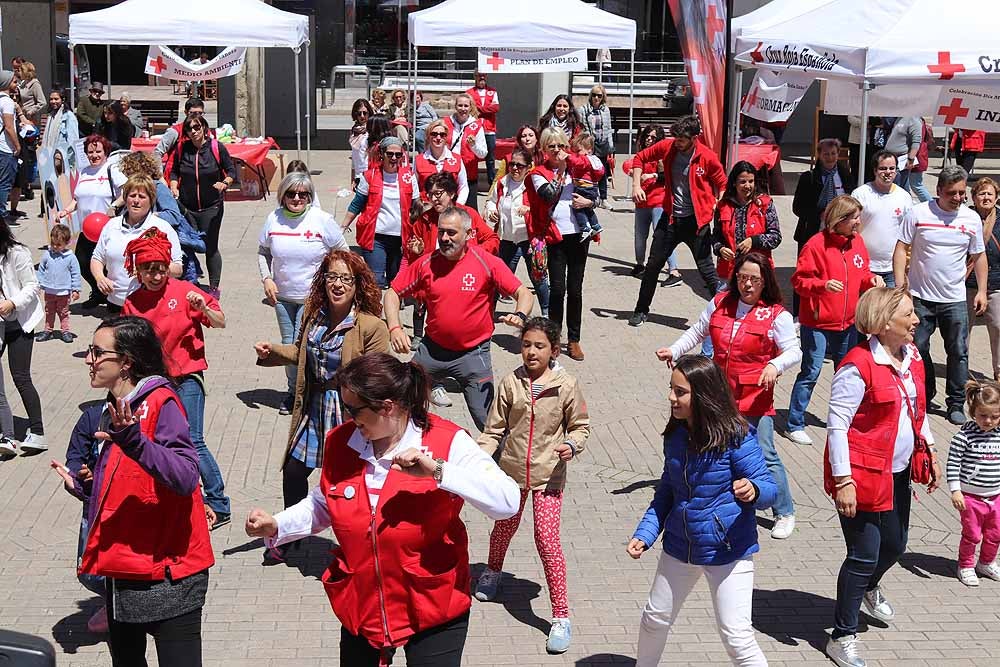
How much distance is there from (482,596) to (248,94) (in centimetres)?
1722

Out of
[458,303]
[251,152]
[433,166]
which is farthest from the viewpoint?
[251,152]

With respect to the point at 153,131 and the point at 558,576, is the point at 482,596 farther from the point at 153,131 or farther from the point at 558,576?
the point at 153,131

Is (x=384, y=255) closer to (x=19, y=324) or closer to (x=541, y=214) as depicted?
(x=541, y=214)

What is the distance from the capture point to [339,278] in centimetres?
655

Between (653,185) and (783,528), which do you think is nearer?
(783,528)

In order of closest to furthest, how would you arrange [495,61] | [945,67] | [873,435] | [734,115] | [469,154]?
1. [873,435]
2. [945,67]
3. [734,115]
4. [469,154]
5. [495,61]

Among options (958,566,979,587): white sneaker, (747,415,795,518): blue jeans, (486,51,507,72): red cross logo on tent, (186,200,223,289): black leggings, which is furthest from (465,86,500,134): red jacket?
(958,566,979,587): white sneaker

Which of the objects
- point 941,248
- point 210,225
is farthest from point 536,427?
point 210,225

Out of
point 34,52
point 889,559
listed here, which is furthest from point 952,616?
point 34,52


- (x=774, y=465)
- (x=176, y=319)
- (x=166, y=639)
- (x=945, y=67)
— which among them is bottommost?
(x=774, y=465)

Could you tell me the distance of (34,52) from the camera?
28.2m

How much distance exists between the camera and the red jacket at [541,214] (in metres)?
10.9

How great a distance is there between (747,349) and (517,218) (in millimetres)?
4384

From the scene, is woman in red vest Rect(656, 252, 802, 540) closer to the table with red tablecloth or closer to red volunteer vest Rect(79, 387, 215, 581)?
red volunteer vest Rect(79, 387, 215, 581)
